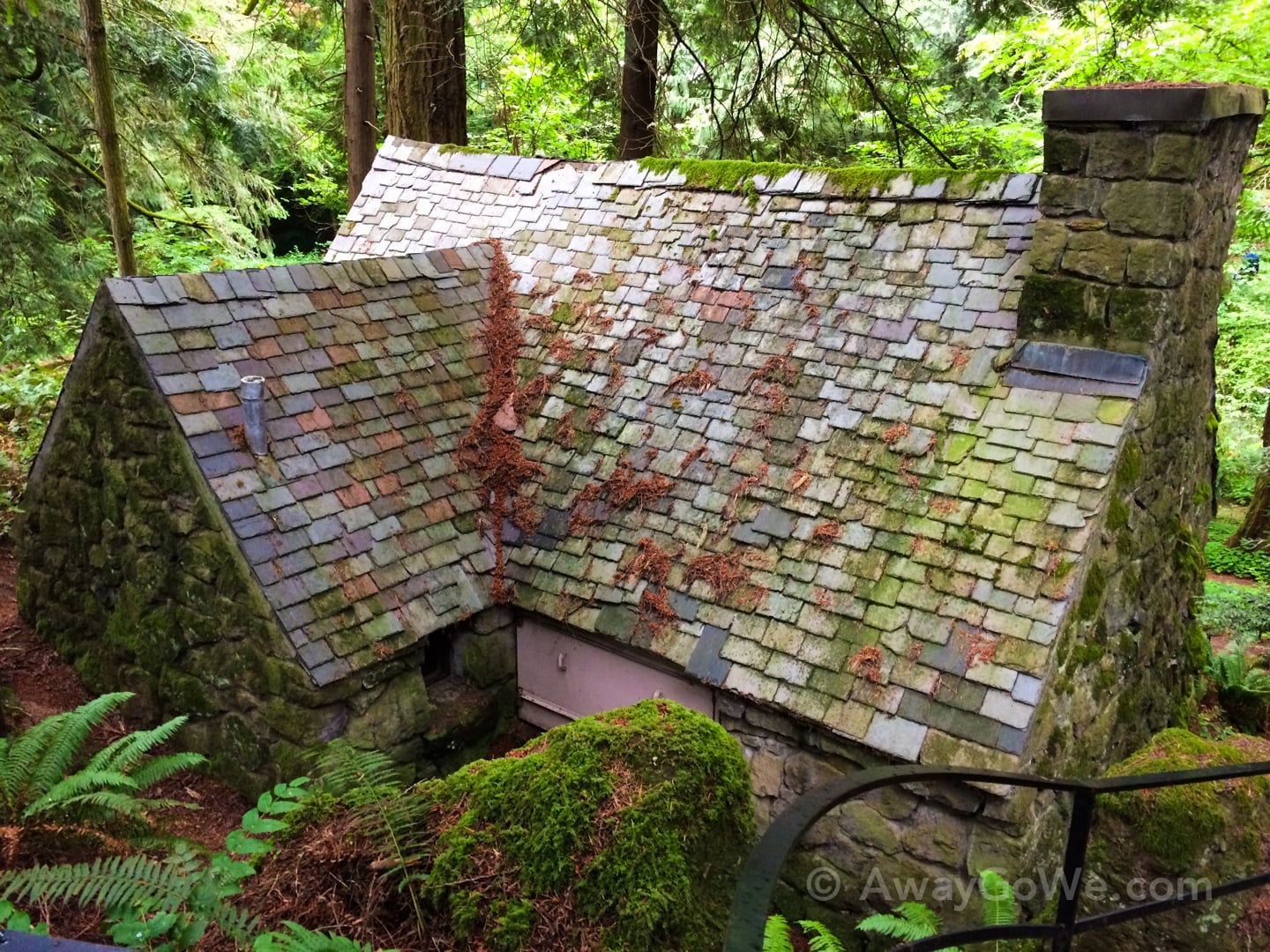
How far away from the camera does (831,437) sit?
6.05 meters

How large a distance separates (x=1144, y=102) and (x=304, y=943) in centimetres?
606

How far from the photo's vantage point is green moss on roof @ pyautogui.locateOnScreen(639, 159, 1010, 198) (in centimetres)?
661

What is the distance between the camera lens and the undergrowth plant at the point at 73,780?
3.94m

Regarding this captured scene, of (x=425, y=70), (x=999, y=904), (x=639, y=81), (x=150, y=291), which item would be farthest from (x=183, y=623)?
(x=639, y=81)

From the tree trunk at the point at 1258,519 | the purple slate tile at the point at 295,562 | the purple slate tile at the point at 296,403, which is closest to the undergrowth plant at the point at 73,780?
the purple slate tile at the point at 295,562

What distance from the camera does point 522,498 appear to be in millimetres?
6863

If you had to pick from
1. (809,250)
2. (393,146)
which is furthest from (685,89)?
(809,250)

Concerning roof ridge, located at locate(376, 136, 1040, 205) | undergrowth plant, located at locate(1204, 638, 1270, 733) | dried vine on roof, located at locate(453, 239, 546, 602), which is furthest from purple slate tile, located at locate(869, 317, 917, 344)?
undergrowth plant, located at locate(1204, 638, 1270, 733)

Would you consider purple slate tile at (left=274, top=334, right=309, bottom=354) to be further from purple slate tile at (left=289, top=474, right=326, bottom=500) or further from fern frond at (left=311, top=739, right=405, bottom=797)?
fern frond at (left=311, top=739, right=405, bottom=797)

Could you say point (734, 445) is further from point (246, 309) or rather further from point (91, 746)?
point (91, 746)

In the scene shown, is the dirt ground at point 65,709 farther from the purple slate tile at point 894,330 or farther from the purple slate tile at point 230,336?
the purple slate tile at point 894,330

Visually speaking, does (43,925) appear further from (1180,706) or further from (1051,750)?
(1180,706)

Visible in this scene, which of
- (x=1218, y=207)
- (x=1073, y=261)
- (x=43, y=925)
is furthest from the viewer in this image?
(x=1218, y=207)

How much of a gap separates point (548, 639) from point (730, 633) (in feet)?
5.65
